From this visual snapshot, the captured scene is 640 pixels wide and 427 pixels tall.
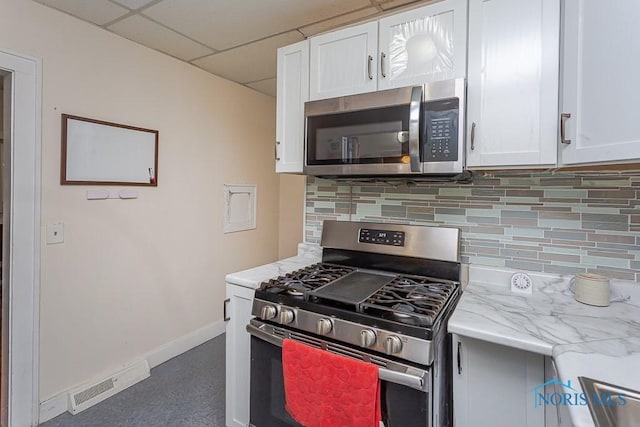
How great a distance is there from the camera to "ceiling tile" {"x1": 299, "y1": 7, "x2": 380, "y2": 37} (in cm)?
178

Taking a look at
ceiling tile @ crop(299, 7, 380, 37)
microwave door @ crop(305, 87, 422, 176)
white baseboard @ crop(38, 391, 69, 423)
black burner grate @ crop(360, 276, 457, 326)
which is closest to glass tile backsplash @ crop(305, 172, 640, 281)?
black burner grate @ crop(360, 276, 457, 326)

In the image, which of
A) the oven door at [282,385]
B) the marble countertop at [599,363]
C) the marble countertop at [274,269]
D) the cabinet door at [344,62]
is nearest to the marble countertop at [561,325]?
the marble countertop at [599,363]

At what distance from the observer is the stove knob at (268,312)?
4.50ft

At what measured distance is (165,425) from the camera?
180cm

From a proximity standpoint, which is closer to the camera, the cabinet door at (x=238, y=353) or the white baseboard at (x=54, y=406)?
the cabinet door at (x=238, y=353)

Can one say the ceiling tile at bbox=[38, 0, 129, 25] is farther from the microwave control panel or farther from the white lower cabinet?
the white lower cabinet

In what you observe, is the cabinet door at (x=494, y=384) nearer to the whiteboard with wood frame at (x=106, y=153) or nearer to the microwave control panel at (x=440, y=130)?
the microwave control panel at (x=440, y=130)

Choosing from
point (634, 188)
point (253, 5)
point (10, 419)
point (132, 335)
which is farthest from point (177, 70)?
point (634, 188)

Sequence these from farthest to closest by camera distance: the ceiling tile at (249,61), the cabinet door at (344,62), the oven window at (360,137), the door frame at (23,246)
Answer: the ceiling tile at (249,61) → the door frame at (23,246) → the cabinet door at (344,62) → the oven window at (360,137)

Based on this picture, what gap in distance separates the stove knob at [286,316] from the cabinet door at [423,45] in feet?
3.62

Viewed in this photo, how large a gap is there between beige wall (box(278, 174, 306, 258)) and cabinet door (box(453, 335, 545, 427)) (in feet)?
8.28

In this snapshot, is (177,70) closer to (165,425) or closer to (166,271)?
(166,271)

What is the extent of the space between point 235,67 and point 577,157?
238cm

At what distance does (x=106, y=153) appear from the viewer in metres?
2.05
